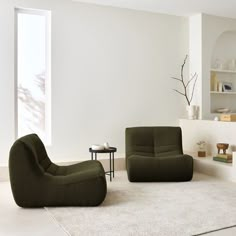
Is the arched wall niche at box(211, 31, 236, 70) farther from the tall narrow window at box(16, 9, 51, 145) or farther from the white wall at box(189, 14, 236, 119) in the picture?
the tall narrow window at box(16, 9, 51, 145)

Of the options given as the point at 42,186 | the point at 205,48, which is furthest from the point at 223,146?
the point at 42,186

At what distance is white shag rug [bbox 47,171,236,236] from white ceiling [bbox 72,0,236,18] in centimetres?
282

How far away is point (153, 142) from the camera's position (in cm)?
522

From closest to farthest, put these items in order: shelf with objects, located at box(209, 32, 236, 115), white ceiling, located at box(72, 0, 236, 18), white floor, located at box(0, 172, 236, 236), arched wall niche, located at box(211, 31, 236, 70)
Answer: white floor, located at box(0, 172, 236, 236), white ceiling, located at box(72, 0, 236, 18), shelf with objects, located at box(209, 32, 236, 115), arched wall niche, located at box(211, 31, 236, 70)

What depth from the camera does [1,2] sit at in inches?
190

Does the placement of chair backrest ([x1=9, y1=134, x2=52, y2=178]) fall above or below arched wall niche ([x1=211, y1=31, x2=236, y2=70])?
below

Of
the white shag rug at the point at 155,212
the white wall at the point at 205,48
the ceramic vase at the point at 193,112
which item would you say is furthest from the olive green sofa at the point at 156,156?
the white wall at the point at 205,48

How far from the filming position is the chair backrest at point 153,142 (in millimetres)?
5125

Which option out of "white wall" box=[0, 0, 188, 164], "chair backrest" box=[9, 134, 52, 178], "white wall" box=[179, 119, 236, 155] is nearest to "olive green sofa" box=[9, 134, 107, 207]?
"chair backrest" box=[9, 134, 52, 178]

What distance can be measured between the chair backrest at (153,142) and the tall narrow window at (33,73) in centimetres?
128

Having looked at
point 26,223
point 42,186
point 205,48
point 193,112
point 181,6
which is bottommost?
point 26,223

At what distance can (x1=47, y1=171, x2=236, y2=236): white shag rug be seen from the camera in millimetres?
2875

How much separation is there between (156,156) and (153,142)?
23cm

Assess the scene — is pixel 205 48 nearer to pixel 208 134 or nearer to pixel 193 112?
pixel 193 112
